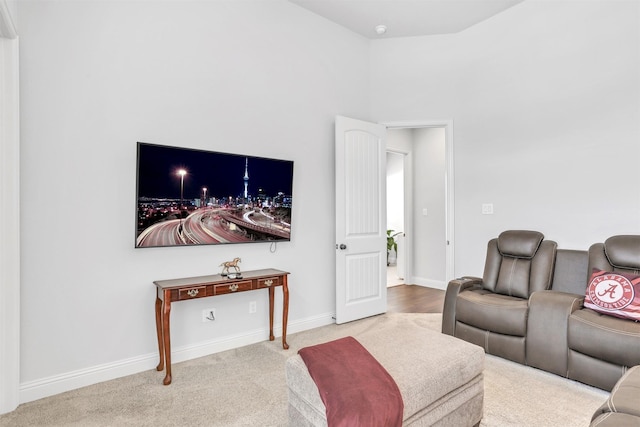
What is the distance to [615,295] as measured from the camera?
2576mm

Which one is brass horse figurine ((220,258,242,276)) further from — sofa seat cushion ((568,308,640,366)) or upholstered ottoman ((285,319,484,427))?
sofa seat cushion ((568,308,640,366))

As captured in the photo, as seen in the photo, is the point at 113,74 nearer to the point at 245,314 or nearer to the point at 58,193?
the point at 58,193

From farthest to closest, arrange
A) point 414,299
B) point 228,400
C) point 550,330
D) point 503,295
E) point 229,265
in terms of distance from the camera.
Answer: point 414,299, point 503,295, point 229,265, point 550,330, point 228,400

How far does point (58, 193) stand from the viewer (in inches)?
98.0

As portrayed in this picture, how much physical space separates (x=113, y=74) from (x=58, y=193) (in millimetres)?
942

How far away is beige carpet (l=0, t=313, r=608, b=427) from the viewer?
213 centimetres

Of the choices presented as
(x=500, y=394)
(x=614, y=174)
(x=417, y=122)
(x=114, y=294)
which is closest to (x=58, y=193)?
(x=114, y=294)

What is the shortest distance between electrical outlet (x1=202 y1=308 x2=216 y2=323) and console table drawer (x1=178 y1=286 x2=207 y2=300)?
0.43m

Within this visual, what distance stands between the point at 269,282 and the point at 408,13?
3105mm

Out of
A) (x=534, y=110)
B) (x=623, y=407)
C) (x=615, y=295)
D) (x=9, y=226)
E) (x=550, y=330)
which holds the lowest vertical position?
(x=550, y=330)

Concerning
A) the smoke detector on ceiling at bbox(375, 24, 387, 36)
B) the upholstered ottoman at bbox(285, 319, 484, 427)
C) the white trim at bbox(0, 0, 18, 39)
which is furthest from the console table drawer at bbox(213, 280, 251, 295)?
the smoke detector on ceiling at bbox(375, 24, 387, 36)

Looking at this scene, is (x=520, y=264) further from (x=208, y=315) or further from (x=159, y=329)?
(x=159, y=329)

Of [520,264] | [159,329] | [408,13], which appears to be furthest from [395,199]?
[159,329]

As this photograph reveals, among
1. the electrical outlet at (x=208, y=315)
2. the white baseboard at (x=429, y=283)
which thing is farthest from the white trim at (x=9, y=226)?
the white baseboard at (x=429, y=283)
